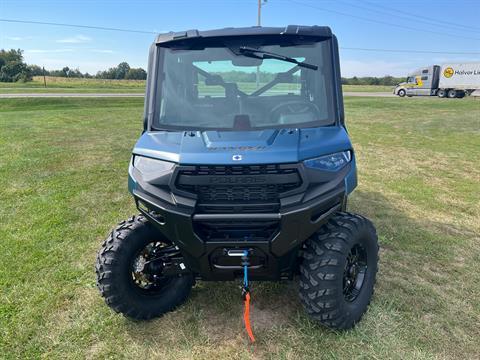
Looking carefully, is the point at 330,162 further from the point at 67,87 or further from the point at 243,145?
the point at 67,87

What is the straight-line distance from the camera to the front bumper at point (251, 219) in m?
2.36

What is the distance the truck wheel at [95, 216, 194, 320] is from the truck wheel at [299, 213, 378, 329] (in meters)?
0.90

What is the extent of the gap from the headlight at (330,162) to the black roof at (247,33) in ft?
3.05

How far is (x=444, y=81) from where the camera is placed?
36.8m

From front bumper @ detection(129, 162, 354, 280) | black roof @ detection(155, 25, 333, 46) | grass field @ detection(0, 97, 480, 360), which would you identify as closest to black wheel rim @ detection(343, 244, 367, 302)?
grass field @ detection(0, 97, 480, 360)

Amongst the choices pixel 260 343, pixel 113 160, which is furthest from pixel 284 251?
pixel 113 160

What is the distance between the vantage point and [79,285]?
351 cm

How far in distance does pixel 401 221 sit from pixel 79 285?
383 cm

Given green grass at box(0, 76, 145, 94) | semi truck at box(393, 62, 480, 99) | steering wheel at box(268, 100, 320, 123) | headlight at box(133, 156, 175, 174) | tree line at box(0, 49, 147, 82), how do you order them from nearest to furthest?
headlight at box(133, 156, 175, 174)
steering wheel at box(268, 100, 320, 123)
green grass at box(0, 76, 145, 94)
semi truck at box(393, 62, 480, 99)
tree line at box(0, 49, 147, 82)

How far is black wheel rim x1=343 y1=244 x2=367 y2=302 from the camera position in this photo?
2.83 meters

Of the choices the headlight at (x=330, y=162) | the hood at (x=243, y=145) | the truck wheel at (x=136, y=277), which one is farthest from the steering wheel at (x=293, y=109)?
the truck wheel at (x=136, y=277)

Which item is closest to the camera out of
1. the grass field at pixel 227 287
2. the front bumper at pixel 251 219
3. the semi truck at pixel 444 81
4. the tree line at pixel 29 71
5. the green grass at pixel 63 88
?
the front bumper at pixel 251 219

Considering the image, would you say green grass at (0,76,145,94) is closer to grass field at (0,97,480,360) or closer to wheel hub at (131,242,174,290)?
grass field at (0,97,480,360)

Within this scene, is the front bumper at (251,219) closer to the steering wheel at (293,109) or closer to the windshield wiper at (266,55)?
the steering wheel at (293,109)
